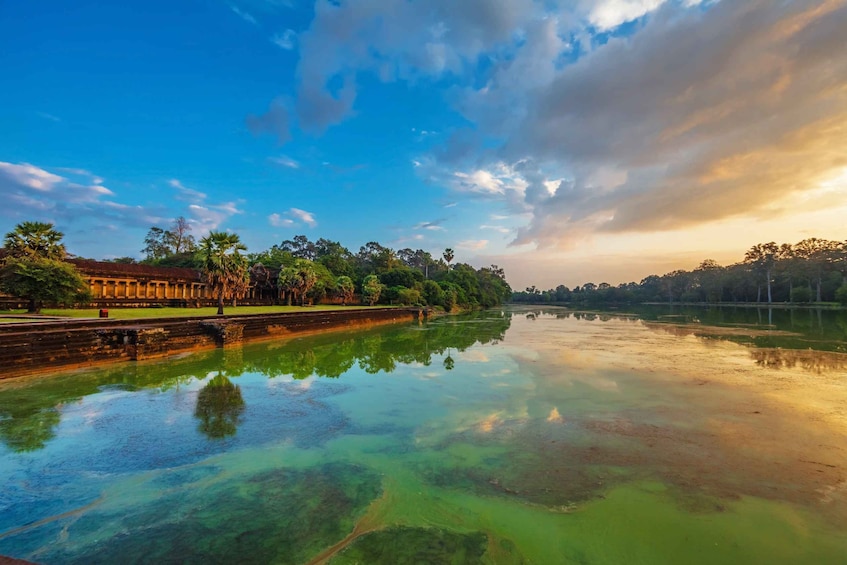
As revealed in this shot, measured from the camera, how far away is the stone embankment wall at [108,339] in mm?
12141

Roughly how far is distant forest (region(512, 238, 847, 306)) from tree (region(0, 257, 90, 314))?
98153 millimetres

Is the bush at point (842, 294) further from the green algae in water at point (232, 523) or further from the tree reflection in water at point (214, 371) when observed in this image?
the green algae in water at point (232, 523)

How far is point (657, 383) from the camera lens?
11820 millimetres

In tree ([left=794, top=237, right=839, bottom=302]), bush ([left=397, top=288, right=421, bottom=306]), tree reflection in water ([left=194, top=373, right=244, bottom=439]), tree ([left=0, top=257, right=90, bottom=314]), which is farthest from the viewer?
tree ([left=794, top=237, right=839, bottom=302])

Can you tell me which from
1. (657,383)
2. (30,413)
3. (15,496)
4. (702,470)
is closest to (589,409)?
(702,470)

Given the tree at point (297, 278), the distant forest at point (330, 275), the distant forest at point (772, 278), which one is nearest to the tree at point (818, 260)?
the distant forest at point (772, 278)

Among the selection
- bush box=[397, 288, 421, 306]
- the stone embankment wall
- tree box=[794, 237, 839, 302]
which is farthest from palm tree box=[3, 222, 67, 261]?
tree box=[794, 237, 839, 302]

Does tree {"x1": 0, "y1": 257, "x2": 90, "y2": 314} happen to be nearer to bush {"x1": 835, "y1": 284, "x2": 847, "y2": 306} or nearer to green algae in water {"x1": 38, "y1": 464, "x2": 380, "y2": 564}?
green algae in water {"x1": 38, "y1": 464, "x2": 380, "y2": 564}

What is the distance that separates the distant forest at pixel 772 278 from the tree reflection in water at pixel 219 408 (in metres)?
91.6

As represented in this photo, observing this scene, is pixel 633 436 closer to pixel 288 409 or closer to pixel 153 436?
pixel 288 409

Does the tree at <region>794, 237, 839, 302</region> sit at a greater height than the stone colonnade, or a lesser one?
greater

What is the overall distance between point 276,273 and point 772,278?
10237 centimetres

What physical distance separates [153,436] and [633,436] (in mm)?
8946

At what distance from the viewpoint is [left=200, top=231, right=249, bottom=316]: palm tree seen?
26.5 m
